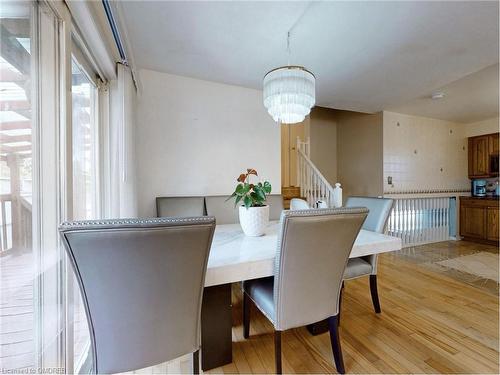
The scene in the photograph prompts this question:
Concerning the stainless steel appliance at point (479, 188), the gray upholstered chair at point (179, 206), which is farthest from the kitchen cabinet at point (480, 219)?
the gray upholstered chair at point (179, 206)

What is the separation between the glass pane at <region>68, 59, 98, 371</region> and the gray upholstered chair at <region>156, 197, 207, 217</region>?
64 centimetres

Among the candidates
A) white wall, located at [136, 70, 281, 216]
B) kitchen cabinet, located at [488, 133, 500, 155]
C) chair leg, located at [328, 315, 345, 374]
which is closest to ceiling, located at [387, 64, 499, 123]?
kitchen cabinet, located at [488, 133, 500, 155]

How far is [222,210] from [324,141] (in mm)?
3253

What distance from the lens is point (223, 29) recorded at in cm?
180

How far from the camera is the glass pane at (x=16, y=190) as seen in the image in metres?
0.79

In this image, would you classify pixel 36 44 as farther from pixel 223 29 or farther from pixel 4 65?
pixel 223 29

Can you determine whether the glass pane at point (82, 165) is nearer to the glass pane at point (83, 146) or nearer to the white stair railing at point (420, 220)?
the glass pane at point (83, 146)

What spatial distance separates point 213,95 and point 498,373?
3313mm

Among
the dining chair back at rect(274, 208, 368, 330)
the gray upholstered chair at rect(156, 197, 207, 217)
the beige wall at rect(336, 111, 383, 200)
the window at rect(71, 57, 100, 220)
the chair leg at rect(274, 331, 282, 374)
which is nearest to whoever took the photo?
the dining chair back at rect(274, 208, 368, 330)

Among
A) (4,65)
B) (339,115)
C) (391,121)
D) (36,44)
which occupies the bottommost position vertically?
(4,65)

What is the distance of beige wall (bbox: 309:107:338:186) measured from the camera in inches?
189

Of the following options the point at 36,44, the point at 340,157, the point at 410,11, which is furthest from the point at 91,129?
the point at 340,157

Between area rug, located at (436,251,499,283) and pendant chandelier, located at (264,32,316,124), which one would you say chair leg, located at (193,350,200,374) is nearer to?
pendant chandelier, located at (264,32,316,124)

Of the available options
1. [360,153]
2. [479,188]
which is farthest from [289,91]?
[479,188]
